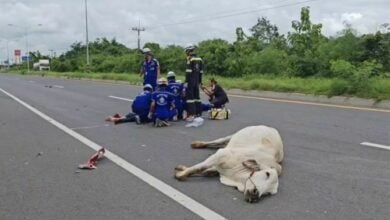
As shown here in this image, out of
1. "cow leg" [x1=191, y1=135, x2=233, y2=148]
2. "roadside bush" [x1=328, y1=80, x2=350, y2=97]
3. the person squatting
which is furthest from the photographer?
"roadside bush" [x1=328, y1=80, x2=350, y2=97]

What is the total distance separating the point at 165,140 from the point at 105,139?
3.90 ft

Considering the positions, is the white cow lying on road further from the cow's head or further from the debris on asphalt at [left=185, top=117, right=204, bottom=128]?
the debris on asphalt at [left=185, top=117, right=204, bottom=128]

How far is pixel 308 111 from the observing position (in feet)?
46.0

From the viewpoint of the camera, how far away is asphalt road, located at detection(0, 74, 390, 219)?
211 inches

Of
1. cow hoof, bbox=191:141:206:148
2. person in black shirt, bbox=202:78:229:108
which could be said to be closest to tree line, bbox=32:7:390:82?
person in black shirt, bbox=202:78:229:108

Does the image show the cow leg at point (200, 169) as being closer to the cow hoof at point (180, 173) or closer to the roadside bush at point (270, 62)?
the cow hoof at point (180, 173)

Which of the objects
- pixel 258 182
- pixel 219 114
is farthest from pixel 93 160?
pixel 219 114

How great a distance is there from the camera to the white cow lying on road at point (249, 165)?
578 centimetres

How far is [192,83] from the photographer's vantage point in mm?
12852

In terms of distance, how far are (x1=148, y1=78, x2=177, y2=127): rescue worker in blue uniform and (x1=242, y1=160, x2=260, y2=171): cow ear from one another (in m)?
5.58

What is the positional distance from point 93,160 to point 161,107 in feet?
13.9

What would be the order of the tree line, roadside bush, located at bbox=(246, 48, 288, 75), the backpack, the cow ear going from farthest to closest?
roadside bush, located at bbox=(246, 48, 288, 75) < the tree line < the backpack < the cow ear

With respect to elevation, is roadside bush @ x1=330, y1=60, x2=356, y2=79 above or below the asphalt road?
above

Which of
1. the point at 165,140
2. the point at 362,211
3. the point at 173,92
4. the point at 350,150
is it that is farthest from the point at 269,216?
the point at 173,92
